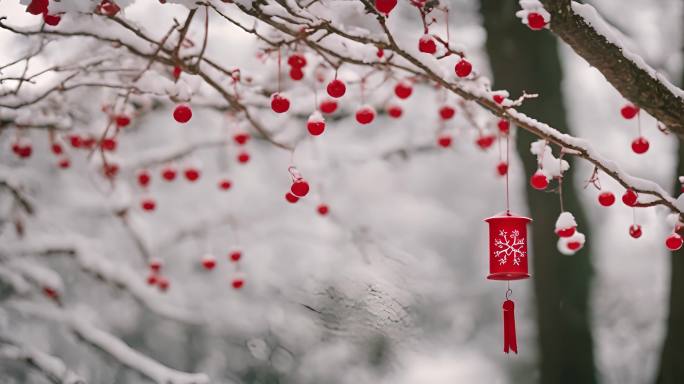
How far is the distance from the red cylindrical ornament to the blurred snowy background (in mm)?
2291

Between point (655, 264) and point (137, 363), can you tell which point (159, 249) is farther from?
point (655, 264)

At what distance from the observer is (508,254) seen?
9.56 ft

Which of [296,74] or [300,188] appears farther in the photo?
[296,74]

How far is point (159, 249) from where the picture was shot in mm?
6371

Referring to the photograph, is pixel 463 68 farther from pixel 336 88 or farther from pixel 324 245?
pixel 324 245

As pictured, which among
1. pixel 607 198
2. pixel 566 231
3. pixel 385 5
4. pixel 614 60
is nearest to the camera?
pixel 385 5

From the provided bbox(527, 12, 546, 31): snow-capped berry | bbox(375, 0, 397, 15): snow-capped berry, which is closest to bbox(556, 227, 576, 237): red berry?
bbox(527, 12, 546, 31): snow-capped berry

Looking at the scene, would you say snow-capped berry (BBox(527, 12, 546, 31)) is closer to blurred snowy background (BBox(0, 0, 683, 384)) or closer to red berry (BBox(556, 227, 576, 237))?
red berry (BBox(556, 227, 576, 237))

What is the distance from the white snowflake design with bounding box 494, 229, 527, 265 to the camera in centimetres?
291

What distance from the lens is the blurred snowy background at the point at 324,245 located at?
18.8 feet

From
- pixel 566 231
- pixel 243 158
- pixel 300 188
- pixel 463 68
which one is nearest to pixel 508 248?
pixel 566 231

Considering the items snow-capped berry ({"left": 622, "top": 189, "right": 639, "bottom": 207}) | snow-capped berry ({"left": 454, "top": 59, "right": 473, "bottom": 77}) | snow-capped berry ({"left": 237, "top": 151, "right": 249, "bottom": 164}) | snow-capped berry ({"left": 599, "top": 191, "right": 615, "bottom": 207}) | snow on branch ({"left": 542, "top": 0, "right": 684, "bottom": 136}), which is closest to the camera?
snow on branch ({"left": 542, "top": 0, "right": 684, "bottom": 136})

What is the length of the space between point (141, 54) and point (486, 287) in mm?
5122

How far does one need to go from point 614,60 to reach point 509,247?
777 mm
